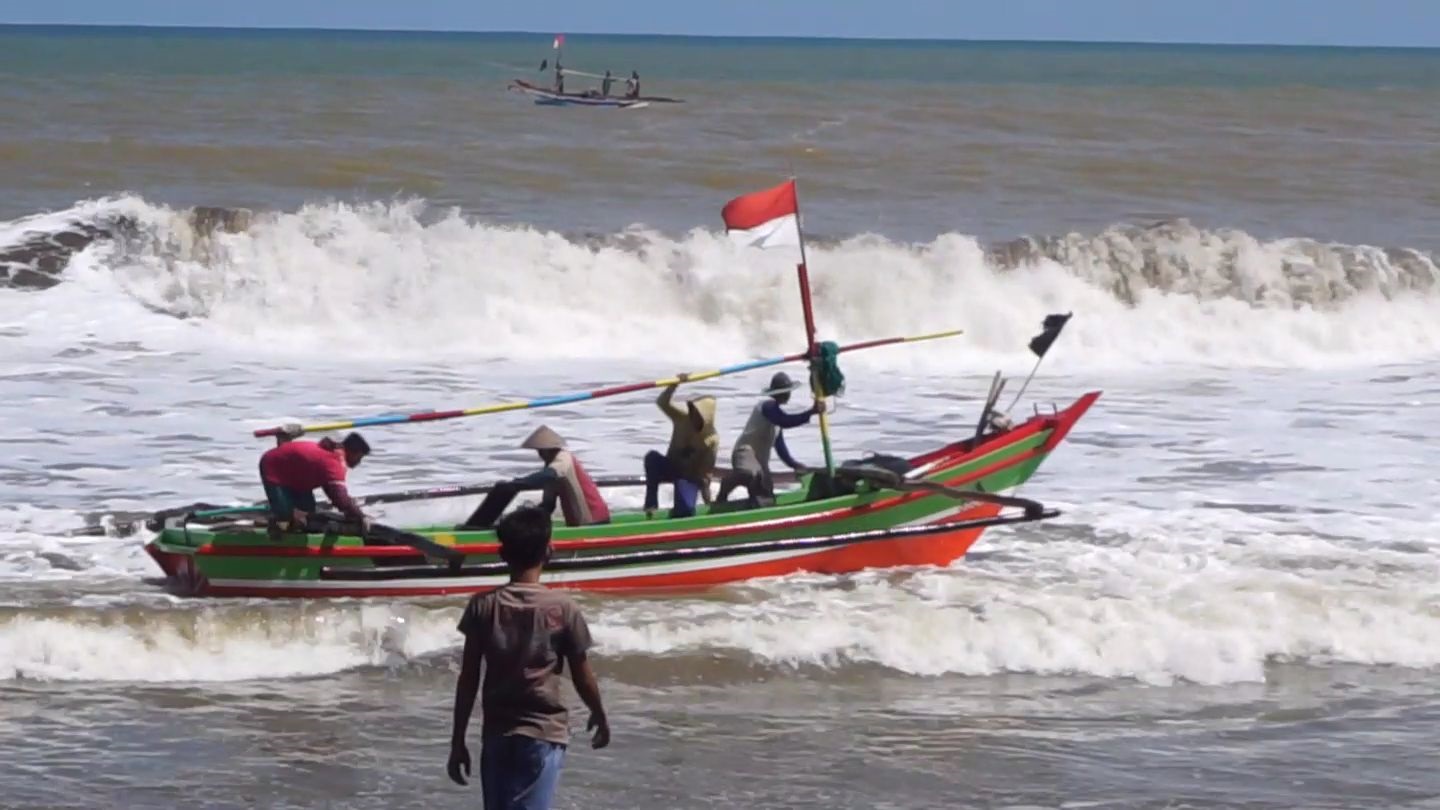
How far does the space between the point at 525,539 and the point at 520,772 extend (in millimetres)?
721

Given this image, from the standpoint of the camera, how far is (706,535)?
494 inches

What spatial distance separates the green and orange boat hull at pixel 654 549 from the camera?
1198cm

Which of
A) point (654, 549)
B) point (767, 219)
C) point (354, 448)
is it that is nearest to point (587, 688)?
point (354, 448)

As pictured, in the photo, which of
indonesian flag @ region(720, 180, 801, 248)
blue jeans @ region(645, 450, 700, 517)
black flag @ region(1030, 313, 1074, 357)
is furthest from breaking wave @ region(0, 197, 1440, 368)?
indonesian flag @ region(720, 180, 801, 248)

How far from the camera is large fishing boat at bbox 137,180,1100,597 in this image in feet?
39.3

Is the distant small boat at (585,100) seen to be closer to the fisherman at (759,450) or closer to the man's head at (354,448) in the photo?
the fisherman at (759,450)

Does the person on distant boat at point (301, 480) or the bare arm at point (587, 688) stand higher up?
the person on distant boat at point (301, 480)

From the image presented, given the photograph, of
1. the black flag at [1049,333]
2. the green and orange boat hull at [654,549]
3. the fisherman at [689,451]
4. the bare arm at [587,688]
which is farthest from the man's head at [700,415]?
the bare arm at [587,688]

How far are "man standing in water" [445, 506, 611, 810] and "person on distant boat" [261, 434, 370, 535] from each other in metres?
5.56

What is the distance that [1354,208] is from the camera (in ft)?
116

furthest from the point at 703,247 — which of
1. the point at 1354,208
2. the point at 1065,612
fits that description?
A: the point at 1065,612

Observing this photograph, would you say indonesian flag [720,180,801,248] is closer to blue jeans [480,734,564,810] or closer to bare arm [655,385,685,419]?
bare arm [655,385,685,419]

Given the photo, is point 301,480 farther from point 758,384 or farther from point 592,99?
point 592,99

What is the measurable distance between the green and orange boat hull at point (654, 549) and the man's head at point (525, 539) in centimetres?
553
